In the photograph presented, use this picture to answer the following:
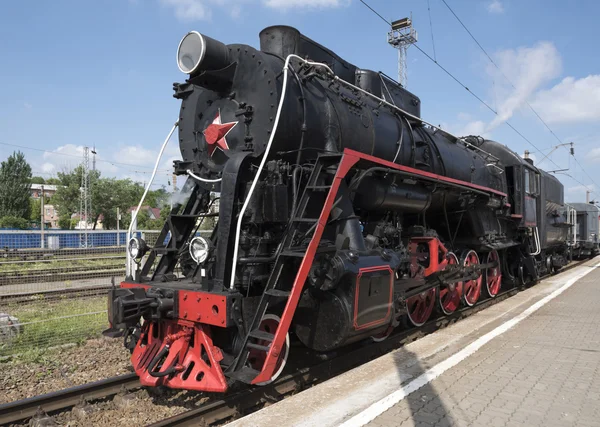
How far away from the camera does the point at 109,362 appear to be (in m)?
5.75

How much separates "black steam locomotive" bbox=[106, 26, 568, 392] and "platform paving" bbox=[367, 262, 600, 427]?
3.16ft

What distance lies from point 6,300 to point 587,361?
1023 cm

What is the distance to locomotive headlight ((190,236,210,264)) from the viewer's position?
412 centimetres

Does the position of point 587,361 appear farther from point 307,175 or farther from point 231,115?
point 231,115

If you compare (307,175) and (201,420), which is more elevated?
(307,175)

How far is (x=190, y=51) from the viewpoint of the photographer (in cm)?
471

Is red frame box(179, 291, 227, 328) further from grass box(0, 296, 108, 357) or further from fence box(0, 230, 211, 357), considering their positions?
grass box(0, 296, 108, 357)

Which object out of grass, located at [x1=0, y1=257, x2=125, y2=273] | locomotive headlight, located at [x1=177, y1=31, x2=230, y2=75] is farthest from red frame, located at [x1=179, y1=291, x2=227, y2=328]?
grass, located at [x1=0, y1=257, x2=125, y2=273]

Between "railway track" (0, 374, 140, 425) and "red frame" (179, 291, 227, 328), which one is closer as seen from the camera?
"red frame" (179, 291, 227, 328)

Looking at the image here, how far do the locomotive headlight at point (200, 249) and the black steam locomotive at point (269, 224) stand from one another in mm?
14

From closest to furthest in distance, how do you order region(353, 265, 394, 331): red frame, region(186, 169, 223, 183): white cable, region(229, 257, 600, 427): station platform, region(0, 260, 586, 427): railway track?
region(229, 257, 600, 427): station platform
region(0, 260, 586, 427): railway track
region(353, 265, 394, 331): red frame
region(186, 169, 223, 183): white cable

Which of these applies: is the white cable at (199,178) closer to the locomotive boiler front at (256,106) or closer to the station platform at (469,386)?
the locomotive boiler front at (256,106)

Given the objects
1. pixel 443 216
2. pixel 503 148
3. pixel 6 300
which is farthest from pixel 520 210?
pixel 6 300

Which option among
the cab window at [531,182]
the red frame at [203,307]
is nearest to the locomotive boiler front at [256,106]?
the red frame at [203,307]
